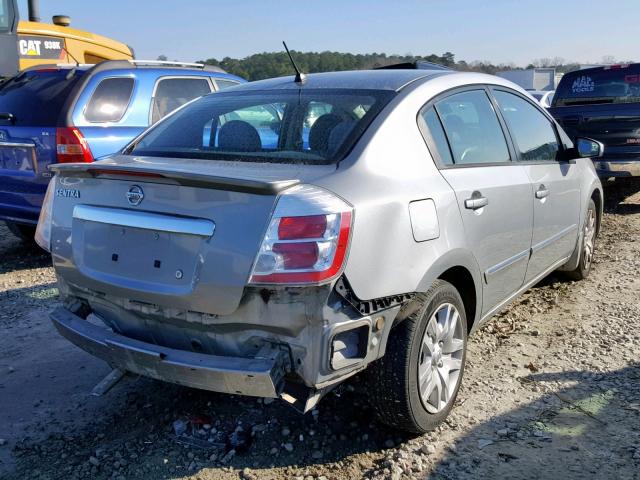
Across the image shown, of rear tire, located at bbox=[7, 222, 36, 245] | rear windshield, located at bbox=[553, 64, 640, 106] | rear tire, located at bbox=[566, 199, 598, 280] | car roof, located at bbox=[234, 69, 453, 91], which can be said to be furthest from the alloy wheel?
rear windshield, located at bbox=[553, 64, 640, 106]

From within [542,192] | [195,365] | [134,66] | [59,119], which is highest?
[134,66]

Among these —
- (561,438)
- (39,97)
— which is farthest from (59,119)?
(561,438)

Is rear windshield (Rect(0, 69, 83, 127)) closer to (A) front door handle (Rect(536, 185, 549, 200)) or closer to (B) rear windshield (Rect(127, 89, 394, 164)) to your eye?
(B) rear windshield (Rect(127, 89, 394, 164))

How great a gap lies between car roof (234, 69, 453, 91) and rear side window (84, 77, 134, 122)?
2814 millimetres

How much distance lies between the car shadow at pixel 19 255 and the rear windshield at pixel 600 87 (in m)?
7.45

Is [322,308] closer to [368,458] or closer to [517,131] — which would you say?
[368,458]

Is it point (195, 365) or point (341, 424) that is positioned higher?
point (195, 365)

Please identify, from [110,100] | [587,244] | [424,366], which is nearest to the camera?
[424,366]

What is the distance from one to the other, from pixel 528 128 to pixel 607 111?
4950 mm

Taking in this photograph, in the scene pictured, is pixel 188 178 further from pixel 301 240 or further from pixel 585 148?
pixel 585 148

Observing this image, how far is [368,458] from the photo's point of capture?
2.93 meters

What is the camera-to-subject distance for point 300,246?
94.0 inches

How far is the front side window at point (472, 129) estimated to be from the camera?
341cm

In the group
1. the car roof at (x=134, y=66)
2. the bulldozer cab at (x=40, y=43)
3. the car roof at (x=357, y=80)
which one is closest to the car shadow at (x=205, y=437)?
the car roof at (x=357, y=80)
